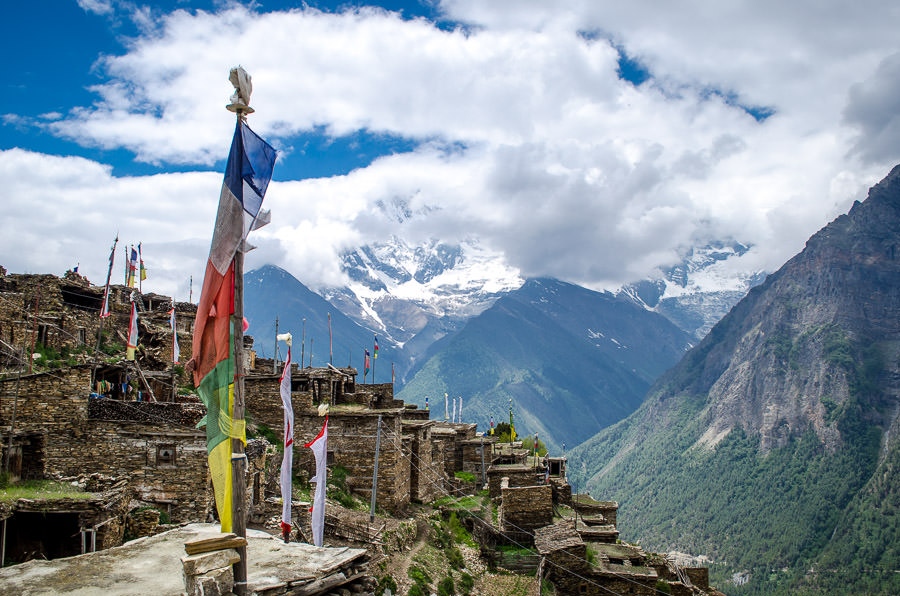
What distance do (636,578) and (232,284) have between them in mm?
23160

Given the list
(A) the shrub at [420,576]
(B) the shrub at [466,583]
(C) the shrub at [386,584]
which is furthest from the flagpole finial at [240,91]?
(B) the shrub at [466,583]

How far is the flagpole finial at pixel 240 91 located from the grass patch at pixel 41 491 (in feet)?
33.8

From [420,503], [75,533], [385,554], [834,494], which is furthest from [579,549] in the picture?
[834,494]

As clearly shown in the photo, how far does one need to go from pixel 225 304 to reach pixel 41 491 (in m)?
9.57

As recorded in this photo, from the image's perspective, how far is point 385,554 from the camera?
20312mm

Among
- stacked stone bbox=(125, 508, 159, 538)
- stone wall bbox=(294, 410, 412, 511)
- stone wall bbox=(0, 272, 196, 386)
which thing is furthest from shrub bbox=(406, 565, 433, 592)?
stone wall bbox=(0, 272, 196, 386)

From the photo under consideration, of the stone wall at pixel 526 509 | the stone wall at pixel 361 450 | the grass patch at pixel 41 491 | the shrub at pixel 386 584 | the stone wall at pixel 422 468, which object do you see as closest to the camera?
the grass patch at pixel 41 491

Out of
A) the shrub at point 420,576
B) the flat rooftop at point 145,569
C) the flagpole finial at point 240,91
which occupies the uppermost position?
the flagpole finial at point 240,91

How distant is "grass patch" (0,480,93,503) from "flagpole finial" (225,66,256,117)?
10.3 metres

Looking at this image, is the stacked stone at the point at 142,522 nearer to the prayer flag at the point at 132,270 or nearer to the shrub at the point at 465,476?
the shrub at the point at 465,476

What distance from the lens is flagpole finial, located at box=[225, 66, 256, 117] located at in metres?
10.2

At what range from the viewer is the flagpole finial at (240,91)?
10.2 meters

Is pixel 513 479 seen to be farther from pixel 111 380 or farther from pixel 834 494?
pixel 834 494

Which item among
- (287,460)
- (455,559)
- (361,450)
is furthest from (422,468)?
(287,460)
